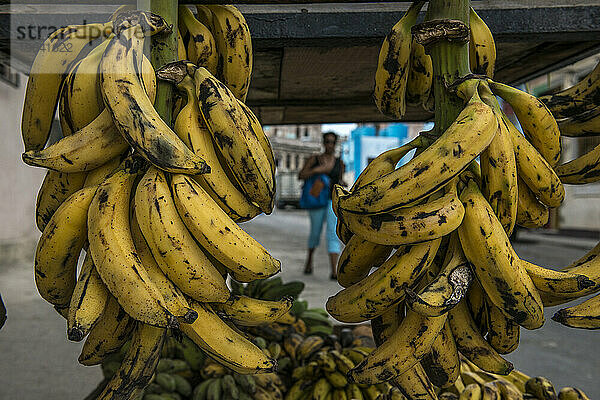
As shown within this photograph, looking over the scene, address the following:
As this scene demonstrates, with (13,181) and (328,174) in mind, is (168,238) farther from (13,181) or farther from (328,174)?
(13,181)

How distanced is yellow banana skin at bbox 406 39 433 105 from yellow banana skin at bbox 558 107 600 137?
0.28 meters

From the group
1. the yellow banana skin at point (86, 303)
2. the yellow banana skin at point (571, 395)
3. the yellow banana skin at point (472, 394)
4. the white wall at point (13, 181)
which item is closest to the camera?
the yellow banana skin at point (86, 303)

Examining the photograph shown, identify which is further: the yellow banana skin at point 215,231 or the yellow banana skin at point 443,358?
the yellow banana skin at point 443,358

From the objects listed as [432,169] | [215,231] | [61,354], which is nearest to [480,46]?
[432,169]

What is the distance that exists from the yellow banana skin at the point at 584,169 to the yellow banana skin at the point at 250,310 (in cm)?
57

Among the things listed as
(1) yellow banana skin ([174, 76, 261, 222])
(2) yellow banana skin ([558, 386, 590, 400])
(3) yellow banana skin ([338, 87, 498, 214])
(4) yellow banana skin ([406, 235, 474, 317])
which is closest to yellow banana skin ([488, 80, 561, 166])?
(3) yellow banana skin ([338, 87, 498, 214])

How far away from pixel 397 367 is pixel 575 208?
11834 millimetres

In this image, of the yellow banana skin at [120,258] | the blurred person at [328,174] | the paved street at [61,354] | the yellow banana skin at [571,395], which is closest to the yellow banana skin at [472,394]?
the yellow banana skin at [571,395]

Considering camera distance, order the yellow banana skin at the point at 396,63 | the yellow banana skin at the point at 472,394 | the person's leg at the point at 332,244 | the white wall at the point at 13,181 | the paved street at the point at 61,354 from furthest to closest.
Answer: the white wall at the point at 13,181, the person's leg at the point at 332,244, the paved street at the point at 61,354, the yellow banana skin at the point at 472,394, the yellow banana skin at the point at 396,63

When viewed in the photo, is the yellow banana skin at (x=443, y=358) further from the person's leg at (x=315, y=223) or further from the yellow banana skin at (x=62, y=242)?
the person's leg at (x=315, y=223)

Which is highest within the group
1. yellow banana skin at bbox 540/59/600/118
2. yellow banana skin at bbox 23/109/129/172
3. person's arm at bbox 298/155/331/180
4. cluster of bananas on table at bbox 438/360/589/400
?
yellow banana skin at bbox 540/59/600/118

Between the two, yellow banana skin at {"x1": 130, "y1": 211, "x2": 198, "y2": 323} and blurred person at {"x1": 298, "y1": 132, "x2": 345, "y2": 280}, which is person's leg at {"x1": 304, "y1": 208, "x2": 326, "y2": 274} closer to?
blurred person at {"x1": 298, "y1": 132, "x2": 345, "y2": 280}

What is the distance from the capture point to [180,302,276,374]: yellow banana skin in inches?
27.9

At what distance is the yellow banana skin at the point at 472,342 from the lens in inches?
30.5
